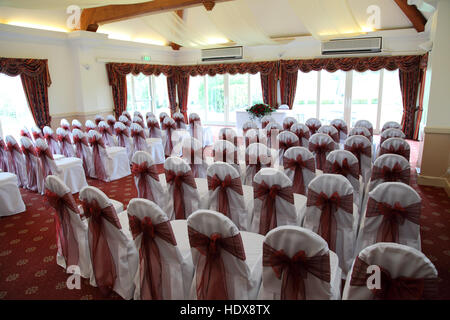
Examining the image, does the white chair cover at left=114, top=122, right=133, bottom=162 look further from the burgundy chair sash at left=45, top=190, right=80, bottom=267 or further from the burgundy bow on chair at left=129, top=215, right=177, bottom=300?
the burgundy bow on chair at left=129, top=215, right=177, bottom=300

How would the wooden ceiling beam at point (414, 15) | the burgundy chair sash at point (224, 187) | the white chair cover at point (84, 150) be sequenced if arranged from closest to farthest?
the burgundy chair sash at point (224, 187) < the white chair cover at point (84, 150) < the wooden ceiling beam at point (414, 15)

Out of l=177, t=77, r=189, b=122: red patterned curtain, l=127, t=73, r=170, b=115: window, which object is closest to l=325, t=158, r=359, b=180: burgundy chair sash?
l=127, t=73, r=170, b=115: window

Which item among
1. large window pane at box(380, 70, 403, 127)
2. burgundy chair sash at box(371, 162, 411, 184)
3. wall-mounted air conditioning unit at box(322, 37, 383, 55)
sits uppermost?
wall-mounted air conditioning unit at box(322, 37, 383, 55)

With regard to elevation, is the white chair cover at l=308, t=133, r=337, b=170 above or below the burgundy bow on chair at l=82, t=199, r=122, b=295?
above

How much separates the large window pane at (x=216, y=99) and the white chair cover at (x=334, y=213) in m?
10.5

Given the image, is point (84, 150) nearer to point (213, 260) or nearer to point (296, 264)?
point (213, 260)

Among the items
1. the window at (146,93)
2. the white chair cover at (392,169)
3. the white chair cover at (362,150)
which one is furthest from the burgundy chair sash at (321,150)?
the window at (146,93)

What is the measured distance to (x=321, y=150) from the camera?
4711 mm

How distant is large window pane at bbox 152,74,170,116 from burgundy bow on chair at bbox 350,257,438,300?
11658mm

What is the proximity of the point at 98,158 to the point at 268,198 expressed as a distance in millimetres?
4236

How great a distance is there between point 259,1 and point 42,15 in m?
6.39

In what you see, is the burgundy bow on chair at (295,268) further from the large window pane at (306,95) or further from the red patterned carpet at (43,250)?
the large window pane at (306,95)

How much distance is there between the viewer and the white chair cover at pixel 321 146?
15.2 ft

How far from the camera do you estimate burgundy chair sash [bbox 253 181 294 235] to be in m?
2.82
